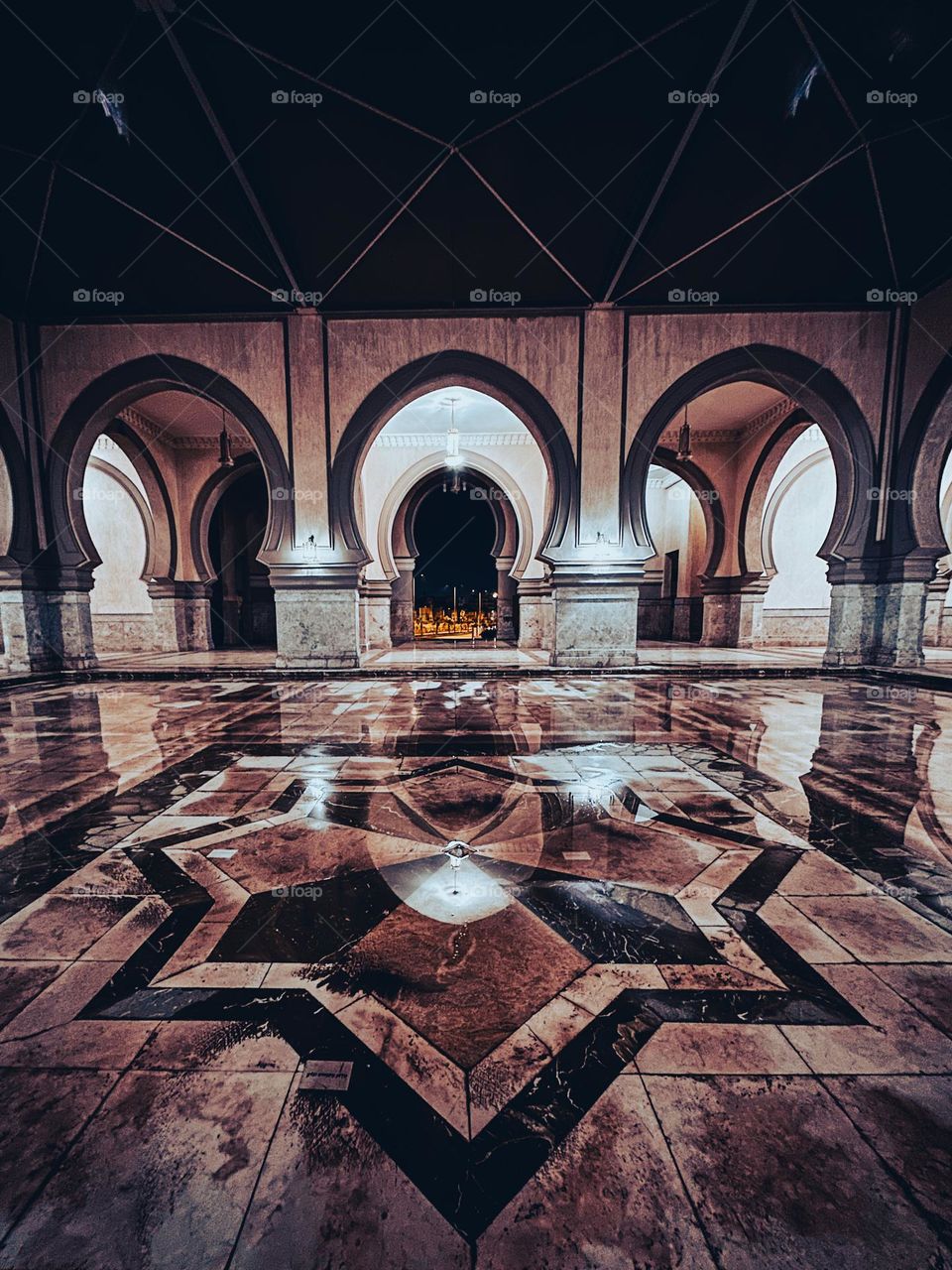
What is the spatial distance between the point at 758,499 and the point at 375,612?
32.6ft

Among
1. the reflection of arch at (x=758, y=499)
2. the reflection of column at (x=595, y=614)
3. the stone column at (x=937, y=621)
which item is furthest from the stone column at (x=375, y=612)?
the stone column at (x=937, y=621)

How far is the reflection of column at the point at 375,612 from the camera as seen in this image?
11.9 meters

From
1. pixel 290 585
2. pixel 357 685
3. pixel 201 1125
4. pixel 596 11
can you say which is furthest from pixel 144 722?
pixel 596 11

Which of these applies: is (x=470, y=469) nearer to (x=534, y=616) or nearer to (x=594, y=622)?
(x=534, y=616)

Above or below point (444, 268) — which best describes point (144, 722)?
below

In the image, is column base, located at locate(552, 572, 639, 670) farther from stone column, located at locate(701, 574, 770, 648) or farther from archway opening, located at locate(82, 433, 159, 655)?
archway opening, located at locate(82, 433, 159, 655)

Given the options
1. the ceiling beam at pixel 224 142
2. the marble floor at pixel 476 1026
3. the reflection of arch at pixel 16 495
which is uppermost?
the ceiling beam at pixel 224 142

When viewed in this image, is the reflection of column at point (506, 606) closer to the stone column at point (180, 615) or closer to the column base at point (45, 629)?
the stone column at point (180, 615)

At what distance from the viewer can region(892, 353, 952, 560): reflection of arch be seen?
297 inches

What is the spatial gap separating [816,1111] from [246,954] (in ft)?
5.13

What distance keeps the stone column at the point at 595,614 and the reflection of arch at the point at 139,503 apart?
10058 mm

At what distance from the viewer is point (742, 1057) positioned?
4.01 ft

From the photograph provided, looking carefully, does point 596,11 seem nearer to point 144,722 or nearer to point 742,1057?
point 742,1057

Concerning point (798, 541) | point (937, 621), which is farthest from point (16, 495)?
point (937, 621)
